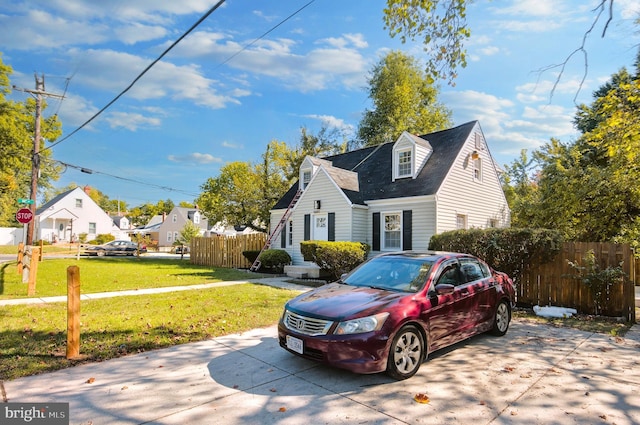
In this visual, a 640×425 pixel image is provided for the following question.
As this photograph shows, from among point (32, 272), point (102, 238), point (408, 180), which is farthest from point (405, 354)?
point (102, 238)

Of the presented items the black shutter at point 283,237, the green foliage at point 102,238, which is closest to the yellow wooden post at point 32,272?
the black shutter at point 283,237

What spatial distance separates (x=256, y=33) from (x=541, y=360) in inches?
306

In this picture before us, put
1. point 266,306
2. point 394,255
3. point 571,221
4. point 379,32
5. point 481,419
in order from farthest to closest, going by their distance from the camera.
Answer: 1. point 571,221
2. point 266,306
3. point 379,32
4. point 394,255
5. point 481,419

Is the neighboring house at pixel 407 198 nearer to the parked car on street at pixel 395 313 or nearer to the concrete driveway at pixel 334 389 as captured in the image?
the parked car on street at pixel 395 313

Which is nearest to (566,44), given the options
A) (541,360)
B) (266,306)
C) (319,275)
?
(541,360)

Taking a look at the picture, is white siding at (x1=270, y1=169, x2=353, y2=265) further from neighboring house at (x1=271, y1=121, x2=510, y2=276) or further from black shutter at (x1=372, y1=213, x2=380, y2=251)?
black shutter at (x1=372, y1=213, x2=380, y2=251)

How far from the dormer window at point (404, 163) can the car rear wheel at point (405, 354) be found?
42.4 ft

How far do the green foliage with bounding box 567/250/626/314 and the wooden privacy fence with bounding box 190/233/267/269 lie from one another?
1538 centimetres

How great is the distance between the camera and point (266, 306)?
8.73 meters

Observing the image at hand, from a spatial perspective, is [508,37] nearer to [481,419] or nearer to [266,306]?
[481,419]

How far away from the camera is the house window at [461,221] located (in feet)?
52.4

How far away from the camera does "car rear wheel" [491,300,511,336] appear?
621 cm

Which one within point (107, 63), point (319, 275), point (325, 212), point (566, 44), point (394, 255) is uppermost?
point (107, 63)

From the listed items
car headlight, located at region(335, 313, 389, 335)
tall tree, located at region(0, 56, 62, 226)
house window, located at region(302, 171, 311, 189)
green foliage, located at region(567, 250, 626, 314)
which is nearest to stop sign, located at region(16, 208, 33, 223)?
tall tree, located at region(0, 56, 62, 226)
